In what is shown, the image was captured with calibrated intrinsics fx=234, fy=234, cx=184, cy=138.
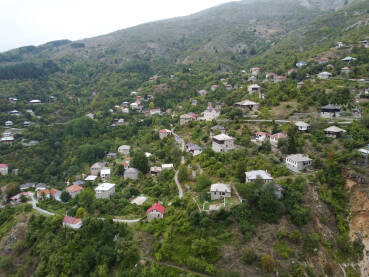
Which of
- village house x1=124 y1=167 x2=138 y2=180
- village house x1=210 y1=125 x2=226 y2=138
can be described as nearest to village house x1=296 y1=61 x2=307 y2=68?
village house x1=210 y1=125 x2=226 y2=138

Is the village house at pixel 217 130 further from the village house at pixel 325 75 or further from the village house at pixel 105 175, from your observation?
the village house at pixel 325 75

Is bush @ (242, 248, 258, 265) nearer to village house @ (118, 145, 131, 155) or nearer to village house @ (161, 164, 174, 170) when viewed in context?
village house @ (161, 164, 174, 170)

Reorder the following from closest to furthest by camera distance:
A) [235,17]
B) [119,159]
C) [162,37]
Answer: [119,159] → [162,37] → [235,17]

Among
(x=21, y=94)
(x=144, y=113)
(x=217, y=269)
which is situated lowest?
(x=144, y=113)

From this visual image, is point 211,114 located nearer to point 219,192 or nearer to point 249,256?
point 219,192

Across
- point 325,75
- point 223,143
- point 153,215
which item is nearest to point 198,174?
point 223,143

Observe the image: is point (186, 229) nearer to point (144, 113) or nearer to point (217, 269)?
point (217, 269)

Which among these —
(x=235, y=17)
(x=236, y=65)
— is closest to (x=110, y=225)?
(x=236, y=65)

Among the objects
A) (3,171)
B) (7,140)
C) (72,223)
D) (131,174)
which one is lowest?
(131,174)
